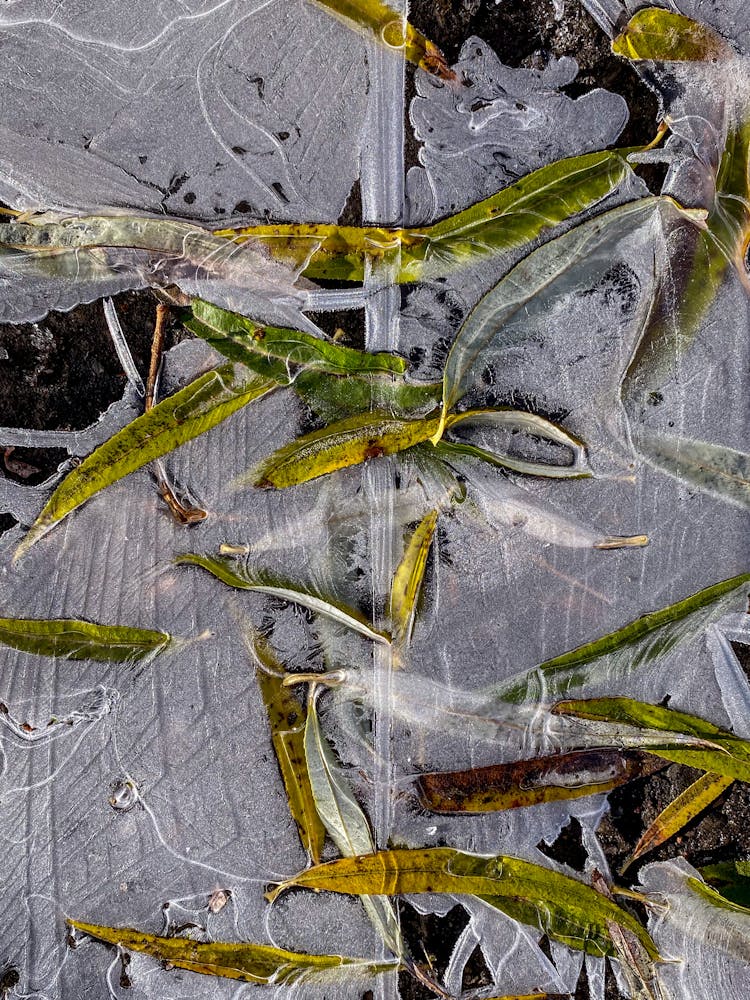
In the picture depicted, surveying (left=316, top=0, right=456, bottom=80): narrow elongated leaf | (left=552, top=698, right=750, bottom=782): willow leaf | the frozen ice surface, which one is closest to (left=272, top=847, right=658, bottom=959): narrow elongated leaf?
the frozen ice surface

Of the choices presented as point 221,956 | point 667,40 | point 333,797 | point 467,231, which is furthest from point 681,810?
point 667,40

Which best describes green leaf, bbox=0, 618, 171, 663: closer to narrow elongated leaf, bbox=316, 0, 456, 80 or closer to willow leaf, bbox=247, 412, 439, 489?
willow leaf, bbox=247, 412, 439, 489

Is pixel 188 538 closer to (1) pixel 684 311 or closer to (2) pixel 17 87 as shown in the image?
(2) pixel 17 87

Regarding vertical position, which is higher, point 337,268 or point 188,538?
point 337,268

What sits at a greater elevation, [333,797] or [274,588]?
[274,588]

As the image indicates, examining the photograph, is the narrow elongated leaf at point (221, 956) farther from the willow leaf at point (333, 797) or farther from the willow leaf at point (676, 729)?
the willow leaf at point (676, 729)

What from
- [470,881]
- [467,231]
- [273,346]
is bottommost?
[470,881]

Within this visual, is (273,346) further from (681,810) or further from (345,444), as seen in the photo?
(681,810)

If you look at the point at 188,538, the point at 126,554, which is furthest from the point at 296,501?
the point at 126,554
